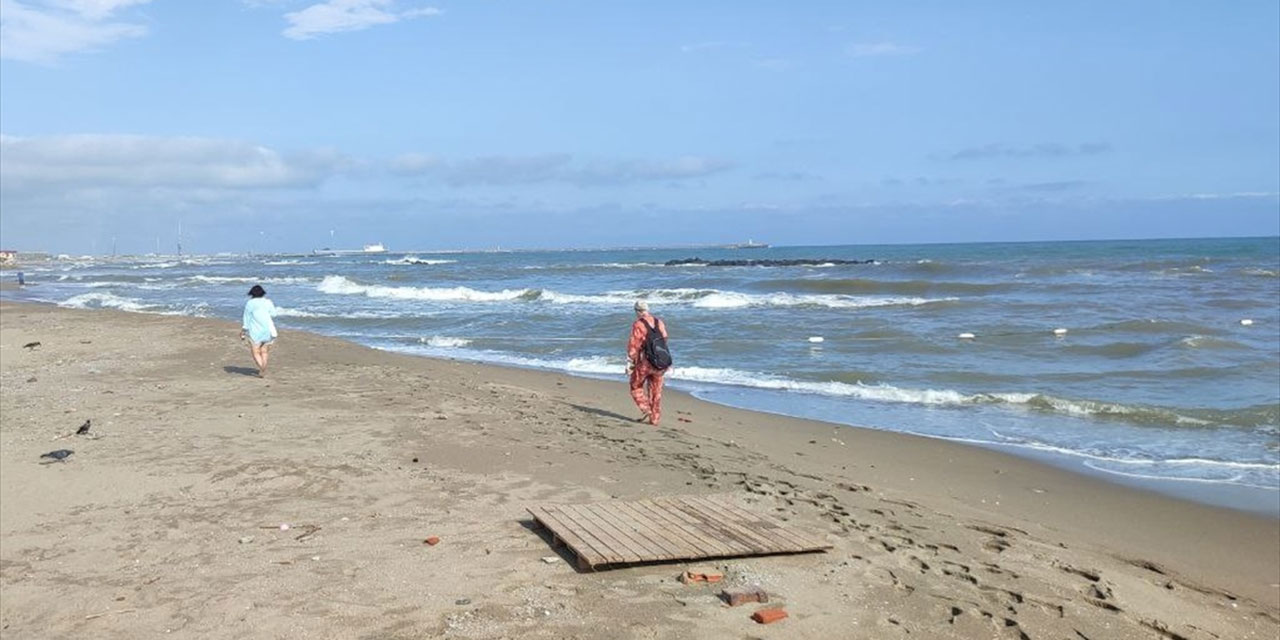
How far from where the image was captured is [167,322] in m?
23.7

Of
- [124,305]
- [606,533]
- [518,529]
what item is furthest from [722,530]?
[124,305]

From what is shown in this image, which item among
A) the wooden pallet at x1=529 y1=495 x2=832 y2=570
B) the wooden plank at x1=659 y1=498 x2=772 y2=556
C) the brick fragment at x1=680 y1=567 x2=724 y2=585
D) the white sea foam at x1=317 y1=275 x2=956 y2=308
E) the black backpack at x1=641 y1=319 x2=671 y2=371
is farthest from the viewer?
the white sea foam at x1=317 y1=275 x2=956 y2=308

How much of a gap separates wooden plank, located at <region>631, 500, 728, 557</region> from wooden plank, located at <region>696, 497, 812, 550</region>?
308 mm

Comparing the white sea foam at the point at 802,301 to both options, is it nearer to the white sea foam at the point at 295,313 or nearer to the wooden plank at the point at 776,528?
the white sea foam at the point at 295,313

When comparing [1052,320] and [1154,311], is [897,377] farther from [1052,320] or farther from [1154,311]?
[1154,311]

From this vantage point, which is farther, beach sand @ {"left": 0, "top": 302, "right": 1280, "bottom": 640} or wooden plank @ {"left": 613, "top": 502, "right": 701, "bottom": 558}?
wooden plank @ {"left": 613, "top": 502, "right": 701, "bottom": 558}

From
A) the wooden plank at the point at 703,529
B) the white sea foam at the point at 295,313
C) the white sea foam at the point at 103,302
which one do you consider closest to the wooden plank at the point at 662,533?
the wooden plank at the point at 703,529

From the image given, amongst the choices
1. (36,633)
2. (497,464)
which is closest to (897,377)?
(497,464)

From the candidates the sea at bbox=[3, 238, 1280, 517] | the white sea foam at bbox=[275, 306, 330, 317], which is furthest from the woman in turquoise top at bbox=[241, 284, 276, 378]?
the white sea foam at bbox=[275, 306, 330, 317]

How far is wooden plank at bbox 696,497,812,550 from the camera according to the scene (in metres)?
5.66

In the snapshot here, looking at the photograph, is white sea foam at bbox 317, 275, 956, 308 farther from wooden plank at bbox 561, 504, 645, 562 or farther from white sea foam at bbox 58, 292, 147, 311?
wooden plank at bbox 561, 504, 645, 562

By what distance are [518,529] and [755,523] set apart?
4.81 feet

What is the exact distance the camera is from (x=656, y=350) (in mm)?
10555

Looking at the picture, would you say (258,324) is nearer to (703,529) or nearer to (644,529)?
(644,529)
